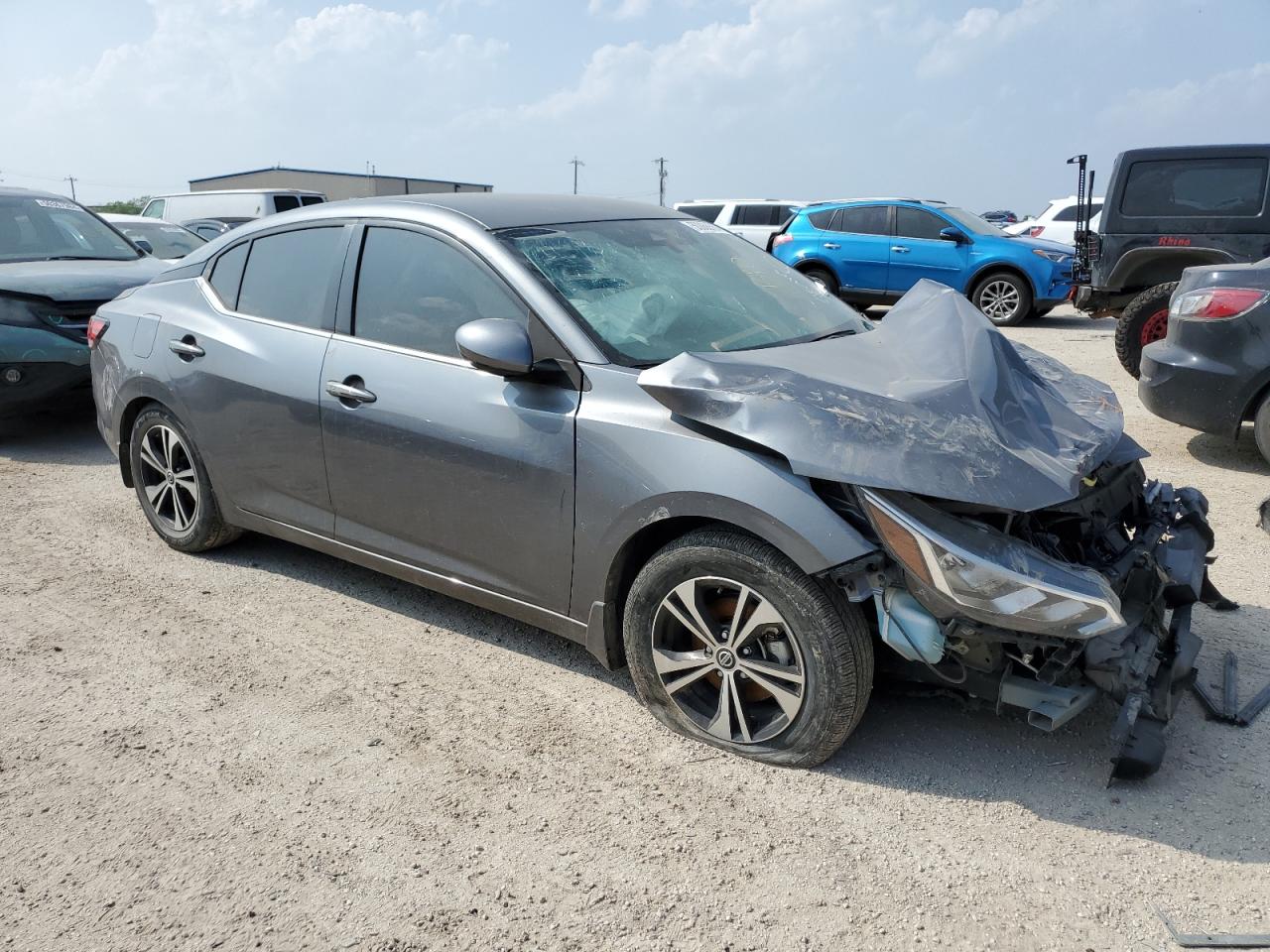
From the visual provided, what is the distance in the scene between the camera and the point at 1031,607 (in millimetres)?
2645

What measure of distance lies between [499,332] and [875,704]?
1770 mm

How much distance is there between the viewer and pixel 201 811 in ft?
9.63

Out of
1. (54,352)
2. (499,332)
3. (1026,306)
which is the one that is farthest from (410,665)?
(1026,306)

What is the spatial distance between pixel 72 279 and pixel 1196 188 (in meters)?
9.37

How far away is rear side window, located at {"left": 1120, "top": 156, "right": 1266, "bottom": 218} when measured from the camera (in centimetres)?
922

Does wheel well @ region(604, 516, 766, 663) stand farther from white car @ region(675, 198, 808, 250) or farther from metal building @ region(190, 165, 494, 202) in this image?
metal building @ region(190, 165, 494, 202)

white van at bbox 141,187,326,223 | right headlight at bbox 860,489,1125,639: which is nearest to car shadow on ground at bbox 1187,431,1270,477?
right headlight at bbox 860,489,1125,639

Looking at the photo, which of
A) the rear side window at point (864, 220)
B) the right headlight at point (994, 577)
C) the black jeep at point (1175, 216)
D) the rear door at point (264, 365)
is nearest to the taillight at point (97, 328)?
the rear door at point (264, 365)

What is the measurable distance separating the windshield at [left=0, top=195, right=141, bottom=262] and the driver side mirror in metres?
5.87

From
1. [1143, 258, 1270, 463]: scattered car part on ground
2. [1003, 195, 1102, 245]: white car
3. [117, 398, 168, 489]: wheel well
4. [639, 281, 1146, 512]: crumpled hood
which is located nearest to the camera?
[639, 281, 1146, 512]: crumpled hood

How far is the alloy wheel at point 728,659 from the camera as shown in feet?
9.89

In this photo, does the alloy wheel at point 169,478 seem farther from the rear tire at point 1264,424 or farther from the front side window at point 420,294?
the rear tire at point 1264,424

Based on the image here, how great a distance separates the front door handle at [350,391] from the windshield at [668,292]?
0.77 m

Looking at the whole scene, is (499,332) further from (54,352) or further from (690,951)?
(54,352)
